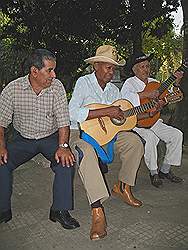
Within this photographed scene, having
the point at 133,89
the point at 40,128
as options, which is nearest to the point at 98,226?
the point at 40,128

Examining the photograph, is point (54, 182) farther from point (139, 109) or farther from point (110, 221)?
point (139, 109)

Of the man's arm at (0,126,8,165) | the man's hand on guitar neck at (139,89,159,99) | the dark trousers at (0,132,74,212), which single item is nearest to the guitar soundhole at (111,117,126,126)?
the man's hand on guitar neck at (139,89,159,99)

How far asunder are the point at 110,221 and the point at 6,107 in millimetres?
1266

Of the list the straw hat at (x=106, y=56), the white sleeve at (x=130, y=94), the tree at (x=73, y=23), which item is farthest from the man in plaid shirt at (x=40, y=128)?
the tree at (x=73, y=23)

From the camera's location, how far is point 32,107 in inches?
123

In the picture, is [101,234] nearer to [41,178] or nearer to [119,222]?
[119,222]

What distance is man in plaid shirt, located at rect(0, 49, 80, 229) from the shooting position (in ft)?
9.80

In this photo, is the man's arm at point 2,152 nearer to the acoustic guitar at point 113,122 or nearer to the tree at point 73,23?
the acoustic guitar at point 113,122

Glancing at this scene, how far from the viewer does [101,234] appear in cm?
290

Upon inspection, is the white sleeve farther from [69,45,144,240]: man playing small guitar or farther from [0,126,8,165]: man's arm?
[0,126,8,165]: man's arm

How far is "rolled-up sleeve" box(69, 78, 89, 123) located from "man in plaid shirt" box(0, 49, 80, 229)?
0.46 feet

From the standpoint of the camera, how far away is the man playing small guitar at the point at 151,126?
380cm

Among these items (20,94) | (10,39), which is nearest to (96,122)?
(20,94)

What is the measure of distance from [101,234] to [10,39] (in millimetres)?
7802
